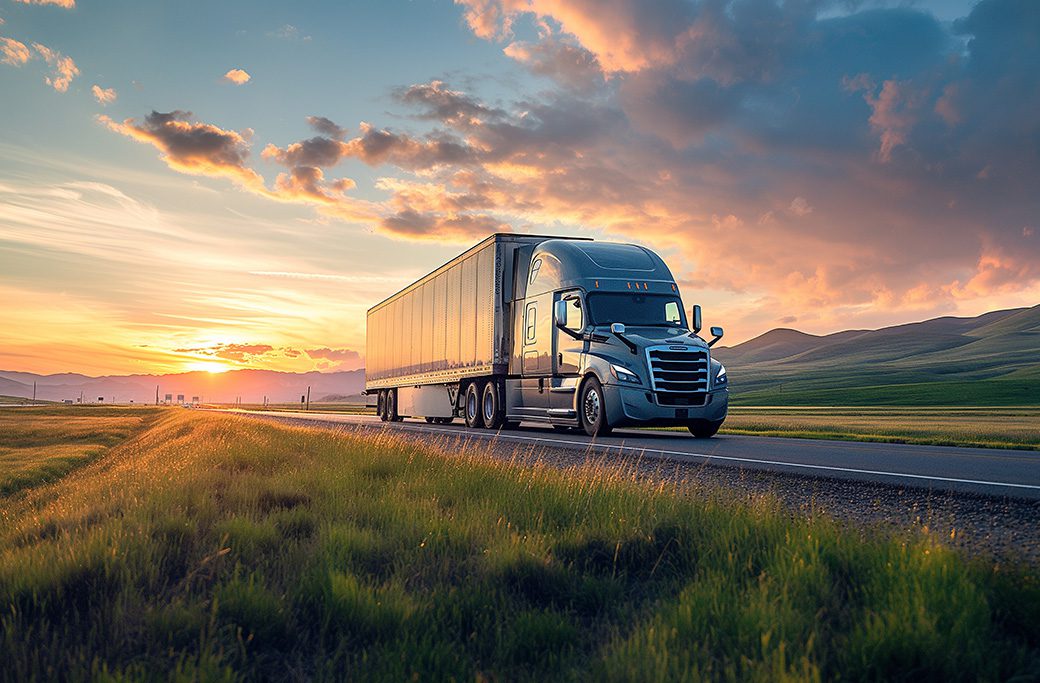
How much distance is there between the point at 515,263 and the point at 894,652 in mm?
17738

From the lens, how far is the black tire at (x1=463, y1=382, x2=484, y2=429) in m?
22.2

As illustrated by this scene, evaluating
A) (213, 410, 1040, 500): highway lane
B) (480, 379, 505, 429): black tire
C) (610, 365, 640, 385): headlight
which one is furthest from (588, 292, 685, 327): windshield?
(480, 379, 505, 429): black tire

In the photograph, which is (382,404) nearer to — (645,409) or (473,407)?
(473,407)

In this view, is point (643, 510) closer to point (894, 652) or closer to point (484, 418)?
point (894, 652)

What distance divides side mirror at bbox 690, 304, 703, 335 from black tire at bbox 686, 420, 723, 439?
1.97 meters

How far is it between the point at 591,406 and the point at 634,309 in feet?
7.81

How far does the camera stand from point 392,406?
110 ft

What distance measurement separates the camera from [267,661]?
12.7 ft

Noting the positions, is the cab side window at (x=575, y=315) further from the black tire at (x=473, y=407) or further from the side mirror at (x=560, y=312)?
the black tire at (x=473, y=407)

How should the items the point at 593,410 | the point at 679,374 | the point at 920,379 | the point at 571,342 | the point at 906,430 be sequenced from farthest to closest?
the point at 920,379 < the point at 906,430 < the point at 571,342 < the point at 593,410 < the point at 679,374

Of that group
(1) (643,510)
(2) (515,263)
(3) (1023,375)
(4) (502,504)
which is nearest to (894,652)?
(1) (643,510)

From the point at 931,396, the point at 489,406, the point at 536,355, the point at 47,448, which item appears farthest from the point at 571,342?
the point at 931,396

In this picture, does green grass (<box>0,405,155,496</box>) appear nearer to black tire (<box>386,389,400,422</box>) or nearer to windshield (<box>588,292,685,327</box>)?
black tire (<box>386,389,400,422</box>)

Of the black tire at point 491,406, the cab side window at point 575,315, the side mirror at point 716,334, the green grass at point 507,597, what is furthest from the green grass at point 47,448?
the green grass at point 507,597
